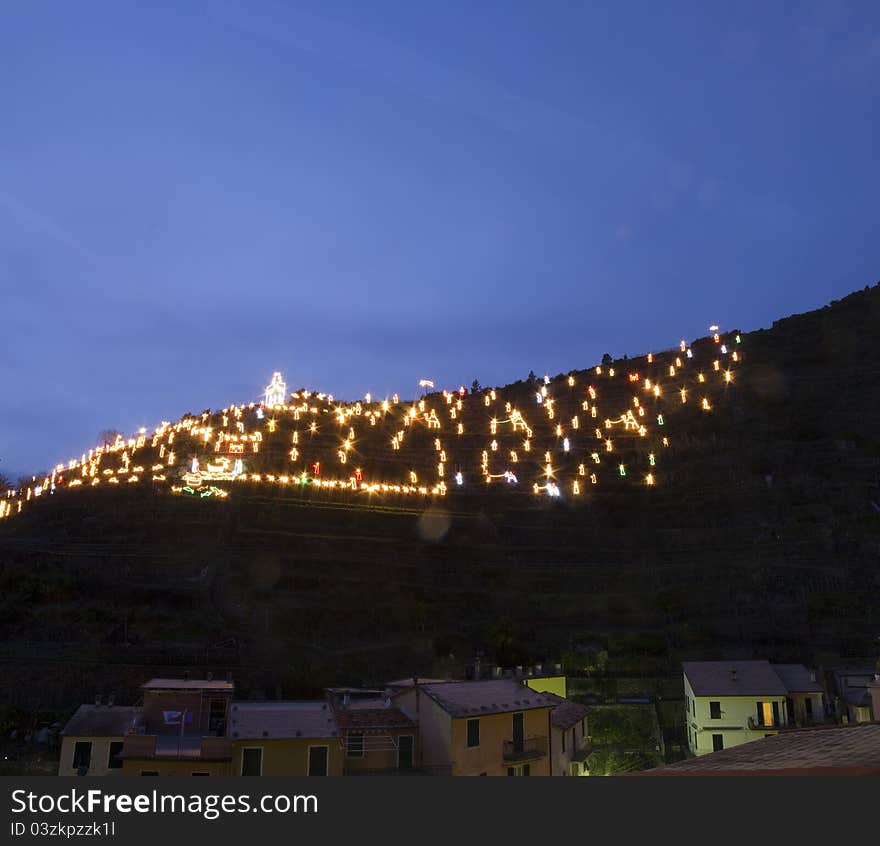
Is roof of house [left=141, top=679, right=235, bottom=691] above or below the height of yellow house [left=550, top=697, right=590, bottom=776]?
above

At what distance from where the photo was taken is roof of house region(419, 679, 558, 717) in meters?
25.2

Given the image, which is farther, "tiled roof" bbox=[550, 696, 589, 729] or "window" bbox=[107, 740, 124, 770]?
"tiled roof" bbox=[550, 696, 589, 729]

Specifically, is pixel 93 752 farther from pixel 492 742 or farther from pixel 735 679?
pixel 735 679

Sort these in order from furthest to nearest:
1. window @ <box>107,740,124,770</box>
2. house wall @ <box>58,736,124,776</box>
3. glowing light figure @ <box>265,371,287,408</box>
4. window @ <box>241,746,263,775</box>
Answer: glowing light figure @ <box>265,371,287,408</box>
house wall @ <box>58,736,124,776</box>
window @ <box>107,740,124,770</box>
window @ <box>241,746,263,775</box>

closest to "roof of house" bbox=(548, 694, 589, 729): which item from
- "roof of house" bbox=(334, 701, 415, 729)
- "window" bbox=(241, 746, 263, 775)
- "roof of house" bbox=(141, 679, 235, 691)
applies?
"roof of house" bbox=(334, 701, 415, 729)

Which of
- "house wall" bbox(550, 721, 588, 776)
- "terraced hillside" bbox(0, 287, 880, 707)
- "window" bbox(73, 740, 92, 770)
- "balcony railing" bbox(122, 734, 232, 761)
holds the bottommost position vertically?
"house wall" bbox(550, 721, 588, 776)

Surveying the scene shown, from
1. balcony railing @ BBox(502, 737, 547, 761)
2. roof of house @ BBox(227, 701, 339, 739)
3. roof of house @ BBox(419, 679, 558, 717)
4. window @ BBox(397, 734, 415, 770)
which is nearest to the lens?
roof of house @ BBox(227, 701, 339, 739)

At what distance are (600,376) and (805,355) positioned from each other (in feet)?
87.0

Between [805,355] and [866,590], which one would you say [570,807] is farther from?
[805,355]

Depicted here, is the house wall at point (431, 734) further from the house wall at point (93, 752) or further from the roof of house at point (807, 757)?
the roof of house at point (807, 757)

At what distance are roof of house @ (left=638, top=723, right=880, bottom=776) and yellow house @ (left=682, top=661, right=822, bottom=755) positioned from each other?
27.1 metres

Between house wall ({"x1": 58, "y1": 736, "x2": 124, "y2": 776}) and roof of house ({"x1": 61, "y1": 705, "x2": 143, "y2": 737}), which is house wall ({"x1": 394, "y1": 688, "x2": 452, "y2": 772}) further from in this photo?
house wall ({"x1": 58, "y1": 736, "x2": 124, "y2": 776})

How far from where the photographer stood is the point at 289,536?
59.5 metres

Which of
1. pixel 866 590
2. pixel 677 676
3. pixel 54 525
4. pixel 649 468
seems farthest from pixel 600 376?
pixel 54 525
